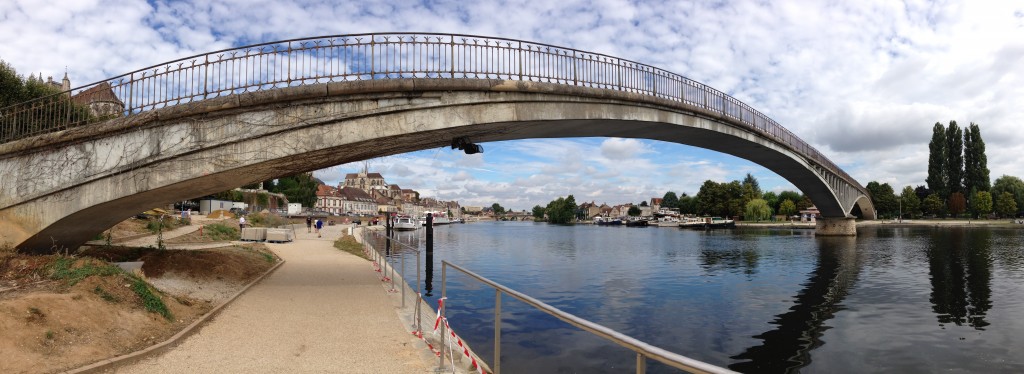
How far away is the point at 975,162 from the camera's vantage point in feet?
263

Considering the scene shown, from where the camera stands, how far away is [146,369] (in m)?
5.70

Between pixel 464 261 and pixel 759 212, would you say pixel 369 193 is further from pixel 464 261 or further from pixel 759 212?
pixel 464 261

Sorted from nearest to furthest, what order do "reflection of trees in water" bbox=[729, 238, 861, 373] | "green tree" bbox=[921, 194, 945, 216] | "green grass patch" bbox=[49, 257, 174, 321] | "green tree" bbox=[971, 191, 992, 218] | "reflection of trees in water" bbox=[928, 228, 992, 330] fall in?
"green grass patch" bbox=[49, 257, 174, 321] → "reflection of trees in water" bbox=[729, 238, 861, 373] → "reflection of trees in water" bbox=[928, 228, 992, 330] → "green tree" bbox=[971, 191, 992, 218] → "green tree" bbox=[921, 194, 945, 216]

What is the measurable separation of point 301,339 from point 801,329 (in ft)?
35.3

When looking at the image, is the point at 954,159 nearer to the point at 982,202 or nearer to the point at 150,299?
the point at 982,202

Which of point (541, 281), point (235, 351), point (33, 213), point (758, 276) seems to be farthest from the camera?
point (758, 276)

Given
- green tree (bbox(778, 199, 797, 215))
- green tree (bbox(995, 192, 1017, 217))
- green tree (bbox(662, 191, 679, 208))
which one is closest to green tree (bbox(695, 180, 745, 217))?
green tree (bbox(778, 199, 797, 215))

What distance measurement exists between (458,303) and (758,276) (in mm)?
13543

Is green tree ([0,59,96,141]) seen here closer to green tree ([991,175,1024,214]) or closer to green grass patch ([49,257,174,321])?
green grass patch ([49,257,174,321])

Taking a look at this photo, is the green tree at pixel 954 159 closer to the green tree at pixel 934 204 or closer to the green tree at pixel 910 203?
the green tree at pixel 934 204

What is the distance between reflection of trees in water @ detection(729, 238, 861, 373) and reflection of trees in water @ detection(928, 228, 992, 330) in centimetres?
248

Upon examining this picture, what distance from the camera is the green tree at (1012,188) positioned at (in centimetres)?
8856

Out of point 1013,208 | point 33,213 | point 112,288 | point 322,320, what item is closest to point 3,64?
point 33,213

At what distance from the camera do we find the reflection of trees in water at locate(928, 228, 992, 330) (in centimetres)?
1319
